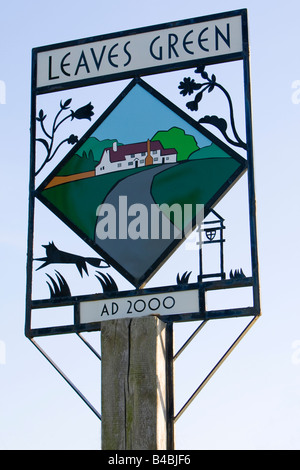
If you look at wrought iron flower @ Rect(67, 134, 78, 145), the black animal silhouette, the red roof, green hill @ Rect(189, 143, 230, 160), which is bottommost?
the black animal silhouette

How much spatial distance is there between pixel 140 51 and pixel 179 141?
24.2 inches

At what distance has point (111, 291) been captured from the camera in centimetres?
541

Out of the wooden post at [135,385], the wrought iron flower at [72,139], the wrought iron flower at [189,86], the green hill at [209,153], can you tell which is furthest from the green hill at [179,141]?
the wooden post at [135,385]

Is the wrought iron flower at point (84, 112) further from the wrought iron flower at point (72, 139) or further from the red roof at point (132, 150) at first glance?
the red roof at point (132, 150)

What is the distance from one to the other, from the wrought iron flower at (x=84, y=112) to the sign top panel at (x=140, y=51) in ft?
0.46

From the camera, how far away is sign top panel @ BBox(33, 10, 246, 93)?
5715 millimetres

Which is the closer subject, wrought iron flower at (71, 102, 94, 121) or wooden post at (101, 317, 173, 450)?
wooden post at (101, 317, 173, 450)

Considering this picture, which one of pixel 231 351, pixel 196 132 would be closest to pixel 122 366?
pixel 231 351

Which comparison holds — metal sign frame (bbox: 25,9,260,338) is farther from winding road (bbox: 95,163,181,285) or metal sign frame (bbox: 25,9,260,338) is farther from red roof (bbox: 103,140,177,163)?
red roof (bbox: 103,140,177,163)

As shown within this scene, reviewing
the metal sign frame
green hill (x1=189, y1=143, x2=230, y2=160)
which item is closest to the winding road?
green hill (x1=189, y1=143, x2=230, y2=160)

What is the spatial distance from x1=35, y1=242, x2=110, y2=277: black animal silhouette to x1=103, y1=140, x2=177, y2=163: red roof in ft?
1.89

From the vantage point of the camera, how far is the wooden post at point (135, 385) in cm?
473

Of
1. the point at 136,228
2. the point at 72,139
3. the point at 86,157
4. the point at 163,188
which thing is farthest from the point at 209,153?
the point at 72,139

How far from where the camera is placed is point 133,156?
5.68m
